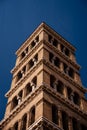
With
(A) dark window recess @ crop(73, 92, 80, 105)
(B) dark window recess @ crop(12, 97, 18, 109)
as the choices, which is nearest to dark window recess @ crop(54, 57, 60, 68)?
(A) dark window recess @ crop(73, 92, 80, 105)

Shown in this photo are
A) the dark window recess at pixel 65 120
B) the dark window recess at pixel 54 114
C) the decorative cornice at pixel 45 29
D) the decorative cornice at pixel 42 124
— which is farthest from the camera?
the decorative cornice at pixel 45 29

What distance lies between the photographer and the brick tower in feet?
113

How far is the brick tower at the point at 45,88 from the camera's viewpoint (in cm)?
3453

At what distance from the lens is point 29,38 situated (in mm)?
51656

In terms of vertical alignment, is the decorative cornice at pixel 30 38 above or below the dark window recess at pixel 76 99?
above

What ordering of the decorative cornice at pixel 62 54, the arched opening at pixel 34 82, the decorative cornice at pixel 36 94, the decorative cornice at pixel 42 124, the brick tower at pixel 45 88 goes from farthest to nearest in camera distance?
the decorative cornice at pixel 62 54
the arched opening at pixel 34 82
the decorative cornice at pixel 36 94
the brick tower at pixel 45 88
the decorative cornice at pixel 42 124

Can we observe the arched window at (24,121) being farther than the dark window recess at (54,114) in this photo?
Yes

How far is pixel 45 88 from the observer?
36.3 m

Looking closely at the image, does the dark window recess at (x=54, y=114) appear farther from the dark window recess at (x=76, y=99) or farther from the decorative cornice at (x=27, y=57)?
the decorative cornice at (x=27, y=57)

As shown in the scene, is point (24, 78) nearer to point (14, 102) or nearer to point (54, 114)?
point (14, 102)

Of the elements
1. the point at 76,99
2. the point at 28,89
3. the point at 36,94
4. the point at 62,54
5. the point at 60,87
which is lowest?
the point at 36,94

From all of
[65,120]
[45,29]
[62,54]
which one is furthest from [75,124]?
[45,29]

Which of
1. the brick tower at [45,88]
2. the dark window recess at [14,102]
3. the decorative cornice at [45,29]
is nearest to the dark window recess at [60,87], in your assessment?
the brick tower at [45,88]

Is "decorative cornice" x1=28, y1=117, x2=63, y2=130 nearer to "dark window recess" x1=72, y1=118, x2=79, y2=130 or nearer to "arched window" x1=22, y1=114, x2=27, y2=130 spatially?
"arched window" x1=22, y1=114, x2=27, y2=130
